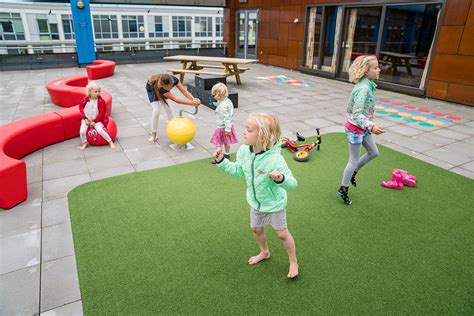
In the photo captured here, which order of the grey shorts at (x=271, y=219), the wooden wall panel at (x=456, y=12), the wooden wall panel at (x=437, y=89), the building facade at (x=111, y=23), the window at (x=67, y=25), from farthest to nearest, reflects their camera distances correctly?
the window at (x=67, y=25), the building facade at (x=111, y=23), the wooden wall panel at (x=437, y=89), the wooden wall panel at (x=456, y=12), the grey shorts at (x=271, y=219)

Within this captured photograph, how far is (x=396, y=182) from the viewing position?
16.1 feet

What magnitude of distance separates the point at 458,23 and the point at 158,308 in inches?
445

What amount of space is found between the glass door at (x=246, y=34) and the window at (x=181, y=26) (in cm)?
1885

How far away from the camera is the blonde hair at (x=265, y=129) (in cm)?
243

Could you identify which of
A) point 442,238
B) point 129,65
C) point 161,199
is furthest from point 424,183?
point 129,65

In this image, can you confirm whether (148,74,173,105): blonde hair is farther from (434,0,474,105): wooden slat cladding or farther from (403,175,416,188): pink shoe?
(434,0,474,105): wooden slat cladding

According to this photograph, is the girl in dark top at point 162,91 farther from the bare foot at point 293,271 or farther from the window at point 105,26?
the window at point 105,26

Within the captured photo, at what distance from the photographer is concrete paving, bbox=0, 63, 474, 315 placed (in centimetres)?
307

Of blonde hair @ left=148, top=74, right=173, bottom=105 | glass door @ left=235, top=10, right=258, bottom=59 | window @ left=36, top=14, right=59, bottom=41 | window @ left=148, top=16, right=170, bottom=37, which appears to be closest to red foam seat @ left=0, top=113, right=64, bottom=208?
blonde hair @ left=148, top=74, right=173, bottom=105

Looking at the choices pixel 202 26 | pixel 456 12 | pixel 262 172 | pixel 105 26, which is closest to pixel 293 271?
pixel 262 172

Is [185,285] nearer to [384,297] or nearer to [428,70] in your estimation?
[384,297]

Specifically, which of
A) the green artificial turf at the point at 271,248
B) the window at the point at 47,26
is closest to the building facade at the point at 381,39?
the green artificial turf at the point at 271,248

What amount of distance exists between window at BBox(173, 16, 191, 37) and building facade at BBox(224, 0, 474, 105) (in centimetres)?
1959

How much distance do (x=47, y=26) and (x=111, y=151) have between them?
3152 cm
